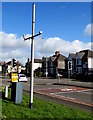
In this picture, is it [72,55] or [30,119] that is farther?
[72,55]

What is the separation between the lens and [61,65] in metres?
70.7

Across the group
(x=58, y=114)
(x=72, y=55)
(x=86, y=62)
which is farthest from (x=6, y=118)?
(x=72, y=55)

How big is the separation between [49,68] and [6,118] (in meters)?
66.4

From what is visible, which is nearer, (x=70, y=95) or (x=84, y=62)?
(x=70, y=95)

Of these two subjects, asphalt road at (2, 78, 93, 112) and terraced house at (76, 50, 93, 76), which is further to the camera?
terraced house at (76, 50, 93, 76)

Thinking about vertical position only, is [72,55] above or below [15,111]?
above

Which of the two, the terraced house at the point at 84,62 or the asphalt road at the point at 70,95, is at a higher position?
the terraced house at the point at 84,62

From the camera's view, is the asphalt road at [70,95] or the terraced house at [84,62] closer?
the asphalt road at [70,95]

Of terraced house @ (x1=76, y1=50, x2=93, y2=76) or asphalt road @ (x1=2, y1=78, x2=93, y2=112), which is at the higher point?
terraced house @ (x1=76, y1=50, x2=93, y2=76)

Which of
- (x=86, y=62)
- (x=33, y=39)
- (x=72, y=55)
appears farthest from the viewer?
(x=72, y=55)

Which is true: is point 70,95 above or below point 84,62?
below

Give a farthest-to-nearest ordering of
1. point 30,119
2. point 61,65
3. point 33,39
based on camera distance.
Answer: point 61,65 → point 33,39 → point 30,119

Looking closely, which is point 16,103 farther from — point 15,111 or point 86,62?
point 86,62

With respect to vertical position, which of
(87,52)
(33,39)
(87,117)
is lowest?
(87,117)
